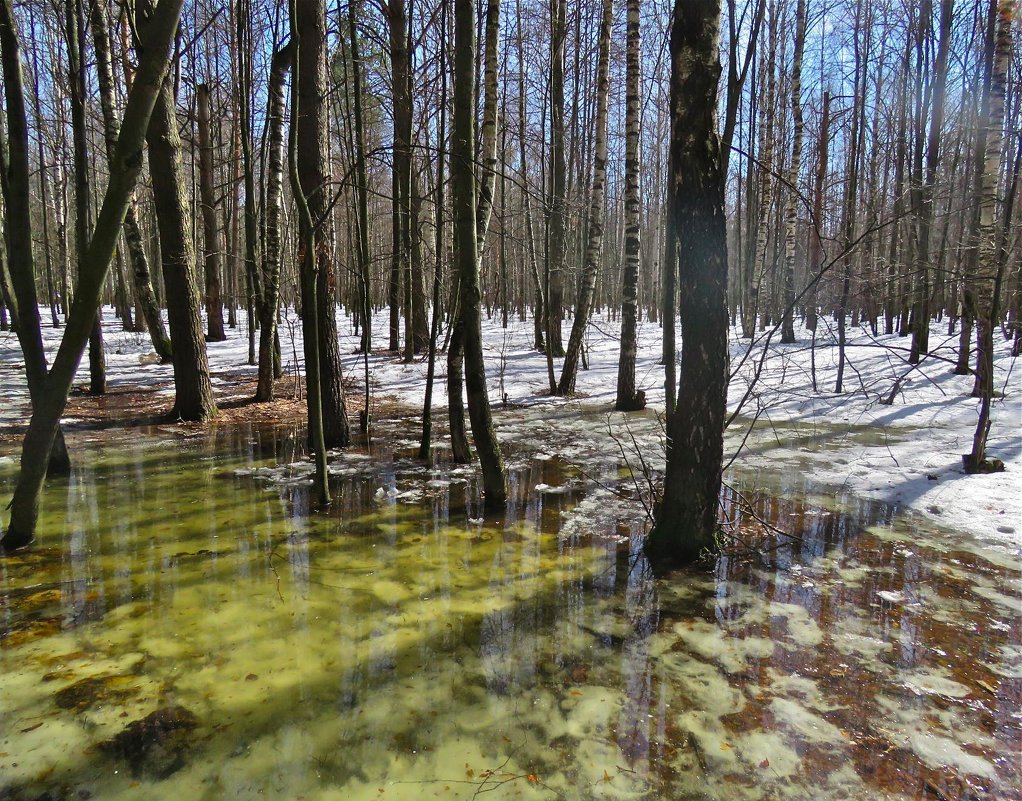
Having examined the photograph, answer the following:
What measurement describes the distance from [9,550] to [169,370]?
1062 centimetres

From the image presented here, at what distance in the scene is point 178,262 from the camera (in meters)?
8.89

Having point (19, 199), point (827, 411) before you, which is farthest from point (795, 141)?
point (19, 199)

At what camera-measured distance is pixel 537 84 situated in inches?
704

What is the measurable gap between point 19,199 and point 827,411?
11.4m

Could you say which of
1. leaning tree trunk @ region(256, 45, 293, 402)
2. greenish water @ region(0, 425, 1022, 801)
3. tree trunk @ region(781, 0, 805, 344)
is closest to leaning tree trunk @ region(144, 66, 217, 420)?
leaning tree trunk @ region(256, 45, 293, 402)

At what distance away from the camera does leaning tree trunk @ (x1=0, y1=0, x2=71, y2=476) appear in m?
4.34

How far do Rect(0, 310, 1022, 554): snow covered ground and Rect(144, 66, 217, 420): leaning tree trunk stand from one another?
1.56 metres

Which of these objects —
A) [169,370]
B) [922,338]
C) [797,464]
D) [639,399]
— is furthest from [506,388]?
[922,338]

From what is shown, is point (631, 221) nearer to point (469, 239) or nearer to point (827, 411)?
point (827, 411)

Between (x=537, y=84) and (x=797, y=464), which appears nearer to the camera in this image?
(x=797, y=464)

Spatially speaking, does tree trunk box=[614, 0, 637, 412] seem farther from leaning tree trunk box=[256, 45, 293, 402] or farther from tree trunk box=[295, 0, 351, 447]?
leaning tree trunk box=[256, 45, 293, 402]

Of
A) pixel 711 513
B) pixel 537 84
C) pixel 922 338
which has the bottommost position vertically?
pixel 711 513

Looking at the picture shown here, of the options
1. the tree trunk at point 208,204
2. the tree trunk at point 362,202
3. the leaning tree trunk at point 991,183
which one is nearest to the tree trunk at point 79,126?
the tree trunk at point 362,202

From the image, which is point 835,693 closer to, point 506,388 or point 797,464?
point 797,464
